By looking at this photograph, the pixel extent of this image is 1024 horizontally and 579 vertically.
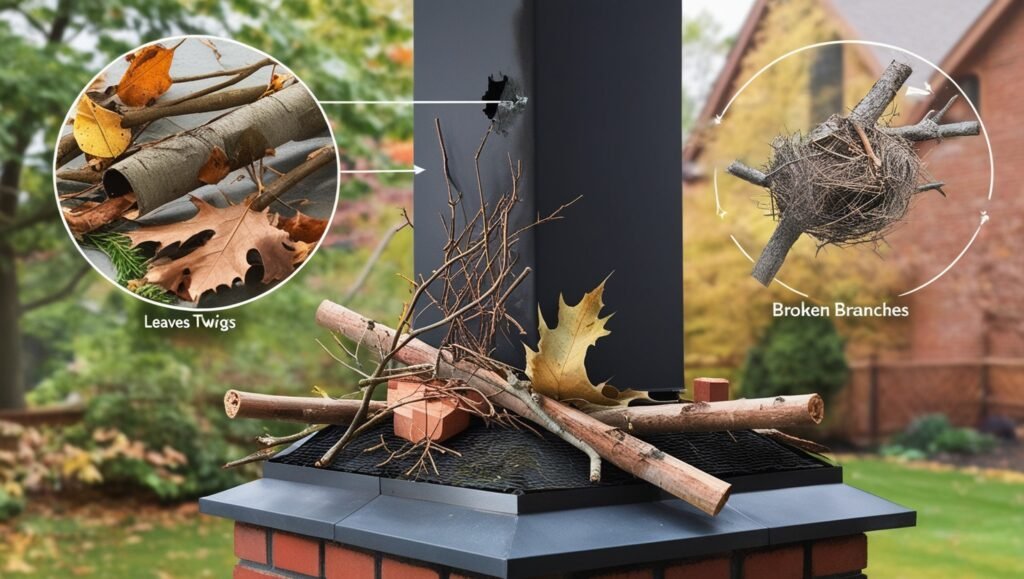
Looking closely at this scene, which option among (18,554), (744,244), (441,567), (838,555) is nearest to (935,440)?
(744,244)

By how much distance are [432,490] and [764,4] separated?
24.6 feet

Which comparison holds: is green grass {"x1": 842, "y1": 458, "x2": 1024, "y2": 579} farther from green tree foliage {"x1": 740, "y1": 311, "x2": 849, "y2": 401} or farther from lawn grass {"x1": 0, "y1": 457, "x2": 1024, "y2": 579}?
green tree foliage {"x1": 740, "y1": 311, "x2": 849, "y2": 401}

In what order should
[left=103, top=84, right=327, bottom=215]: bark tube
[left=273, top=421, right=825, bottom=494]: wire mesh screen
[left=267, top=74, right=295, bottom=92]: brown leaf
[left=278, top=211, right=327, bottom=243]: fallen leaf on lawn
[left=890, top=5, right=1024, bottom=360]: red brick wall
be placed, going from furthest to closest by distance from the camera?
[left=890, top=5, right=1024, bottom=360]: red brick wall, [left=267, top=74, right=295, bottom=92]: brown leaf, [left=278, top=211, right=327, bottom=243]: fallen leaf on lawn, [left=103, top=84, right=327, bottom=215]: bark tube, [left=273, top=421, right=825, bottom=494]: wire mesh screen

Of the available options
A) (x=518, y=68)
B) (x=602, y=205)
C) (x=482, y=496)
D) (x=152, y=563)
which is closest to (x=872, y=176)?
(x=602, y=205)

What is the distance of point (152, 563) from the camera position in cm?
637

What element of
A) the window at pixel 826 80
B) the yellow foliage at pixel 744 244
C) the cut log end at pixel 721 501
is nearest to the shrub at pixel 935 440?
the yellow foliage at pixel 744 244

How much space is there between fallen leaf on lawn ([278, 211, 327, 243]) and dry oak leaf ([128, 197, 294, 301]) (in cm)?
3

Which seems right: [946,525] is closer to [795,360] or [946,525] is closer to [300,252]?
[795,360]

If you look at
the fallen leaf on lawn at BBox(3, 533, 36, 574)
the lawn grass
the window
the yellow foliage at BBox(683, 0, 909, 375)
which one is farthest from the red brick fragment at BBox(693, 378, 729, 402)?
the window

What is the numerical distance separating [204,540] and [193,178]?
5.04m

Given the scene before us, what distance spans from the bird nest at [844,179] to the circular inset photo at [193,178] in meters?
1.02

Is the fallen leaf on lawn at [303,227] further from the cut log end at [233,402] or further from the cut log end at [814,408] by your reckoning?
the cut log end at [814,408]

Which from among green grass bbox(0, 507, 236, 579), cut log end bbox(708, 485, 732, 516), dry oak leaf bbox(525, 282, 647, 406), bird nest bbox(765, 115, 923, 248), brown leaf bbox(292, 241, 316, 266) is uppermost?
bird nest bbox(765, 115, 923, 248)

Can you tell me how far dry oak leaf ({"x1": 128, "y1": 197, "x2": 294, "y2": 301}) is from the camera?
219cm
